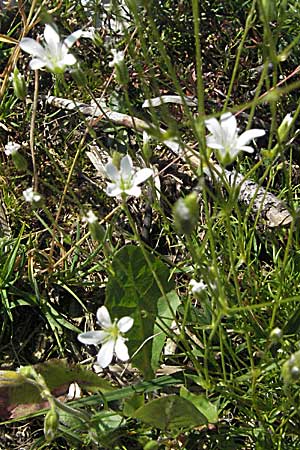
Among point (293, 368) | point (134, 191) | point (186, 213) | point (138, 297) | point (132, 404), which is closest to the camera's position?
point (186, 213)

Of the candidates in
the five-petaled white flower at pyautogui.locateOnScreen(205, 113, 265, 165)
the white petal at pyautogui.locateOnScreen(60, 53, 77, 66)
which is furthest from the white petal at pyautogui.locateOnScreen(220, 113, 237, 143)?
the white petal at pyautogui.locateOnScreen(60, 53, 77, 66)

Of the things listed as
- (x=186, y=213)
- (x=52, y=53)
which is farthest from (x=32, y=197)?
(x=186, y=213)

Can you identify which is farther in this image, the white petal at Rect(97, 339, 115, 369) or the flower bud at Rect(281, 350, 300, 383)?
the white petal at Rect(97, 339, 115, 369)

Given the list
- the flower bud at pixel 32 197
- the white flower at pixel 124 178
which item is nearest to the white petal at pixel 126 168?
the white flower at pixel 124 178

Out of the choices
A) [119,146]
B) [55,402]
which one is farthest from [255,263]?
[55,402]

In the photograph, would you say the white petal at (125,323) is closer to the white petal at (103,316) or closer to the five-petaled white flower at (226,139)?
the white petal at (103,316)

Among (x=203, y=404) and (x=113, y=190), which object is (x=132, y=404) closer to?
(x=203, y=404)

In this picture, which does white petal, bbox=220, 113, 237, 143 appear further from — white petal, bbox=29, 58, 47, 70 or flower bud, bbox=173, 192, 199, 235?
white petal, bbox=29, 58, 47, 70
